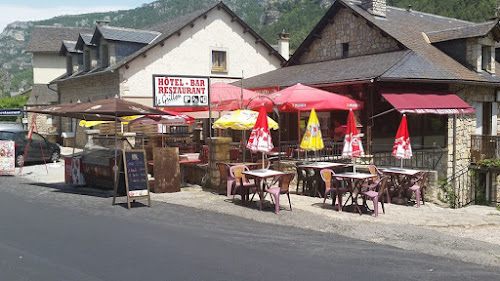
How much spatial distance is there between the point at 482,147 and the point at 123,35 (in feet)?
56.8

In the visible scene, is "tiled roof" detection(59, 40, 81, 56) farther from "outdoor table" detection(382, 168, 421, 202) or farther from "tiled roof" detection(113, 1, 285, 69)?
"outdoor table" detection(382, 168, 421, 202)

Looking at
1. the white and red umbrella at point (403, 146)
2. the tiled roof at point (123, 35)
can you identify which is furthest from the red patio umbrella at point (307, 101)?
the tiled roof at point (123, 35)

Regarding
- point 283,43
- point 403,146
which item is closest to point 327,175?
point 403,146

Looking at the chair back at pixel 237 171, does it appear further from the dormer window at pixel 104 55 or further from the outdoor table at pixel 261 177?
the dormer window at pixel 104 55

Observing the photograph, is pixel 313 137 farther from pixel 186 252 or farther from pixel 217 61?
pixel 217 61

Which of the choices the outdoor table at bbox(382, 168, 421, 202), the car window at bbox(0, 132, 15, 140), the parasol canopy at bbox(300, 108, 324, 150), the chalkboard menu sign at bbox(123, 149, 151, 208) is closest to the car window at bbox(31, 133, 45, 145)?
the car window at bbox(0, 132, 15, 140)

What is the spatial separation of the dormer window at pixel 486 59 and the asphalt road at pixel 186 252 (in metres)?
14.0

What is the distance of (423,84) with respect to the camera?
16.3m

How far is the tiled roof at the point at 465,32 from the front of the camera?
1781 cm

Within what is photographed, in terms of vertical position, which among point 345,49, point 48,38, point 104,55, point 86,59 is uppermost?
point 48,38

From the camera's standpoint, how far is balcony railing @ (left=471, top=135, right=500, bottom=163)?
57.6 ft

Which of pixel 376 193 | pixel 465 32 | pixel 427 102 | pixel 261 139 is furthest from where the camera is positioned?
pixel 465 32

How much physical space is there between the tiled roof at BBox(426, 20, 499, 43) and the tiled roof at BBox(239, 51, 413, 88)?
2857mm

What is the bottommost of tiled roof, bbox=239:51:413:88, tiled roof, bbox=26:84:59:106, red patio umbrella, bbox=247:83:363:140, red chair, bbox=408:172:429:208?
red chair, bbox=408:172:429:208
